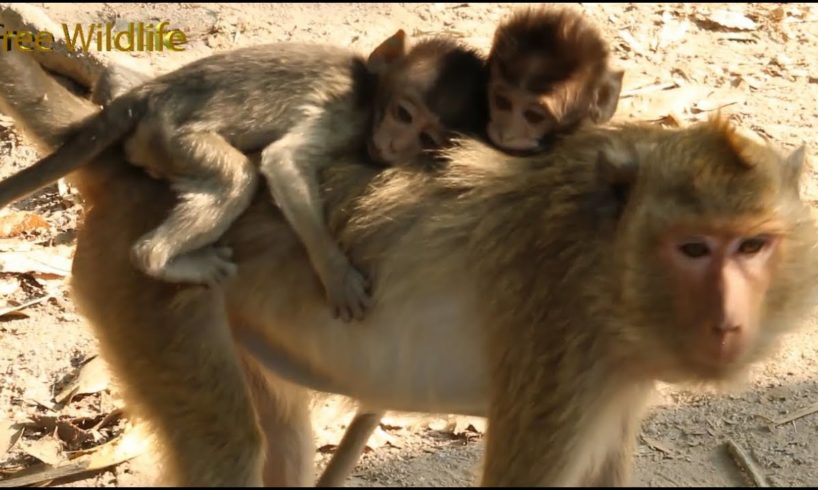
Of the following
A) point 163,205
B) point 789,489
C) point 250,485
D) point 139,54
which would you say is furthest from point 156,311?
point 139,54

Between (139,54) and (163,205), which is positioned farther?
(139,54)

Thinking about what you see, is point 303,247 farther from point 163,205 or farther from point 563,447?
point 563,447

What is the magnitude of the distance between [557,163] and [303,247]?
81cm

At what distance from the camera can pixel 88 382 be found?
16.8ft

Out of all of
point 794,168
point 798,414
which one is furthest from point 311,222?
point 798,414

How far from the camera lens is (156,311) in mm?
3598

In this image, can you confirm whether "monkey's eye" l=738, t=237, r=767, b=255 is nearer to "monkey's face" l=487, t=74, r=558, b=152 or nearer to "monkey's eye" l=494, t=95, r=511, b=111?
"monkey's face" l=487, t=74, r=558, b=152

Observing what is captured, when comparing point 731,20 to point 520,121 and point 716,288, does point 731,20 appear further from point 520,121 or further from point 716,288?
point 716,288

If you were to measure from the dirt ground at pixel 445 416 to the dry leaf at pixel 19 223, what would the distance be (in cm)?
2

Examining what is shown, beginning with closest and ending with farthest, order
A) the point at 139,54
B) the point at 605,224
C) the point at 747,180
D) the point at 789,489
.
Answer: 1. the point at 747,180
2. the point at 605,224
3. the point at 789,489
4. the point at 139,54

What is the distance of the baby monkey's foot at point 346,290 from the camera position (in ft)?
11.9

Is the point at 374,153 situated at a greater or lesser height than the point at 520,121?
lesser

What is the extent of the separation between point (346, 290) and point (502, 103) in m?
0.77

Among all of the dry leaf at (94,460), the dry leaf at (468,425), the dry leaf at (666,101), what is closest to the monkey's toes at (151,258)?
the dry leaf at (94,460)
